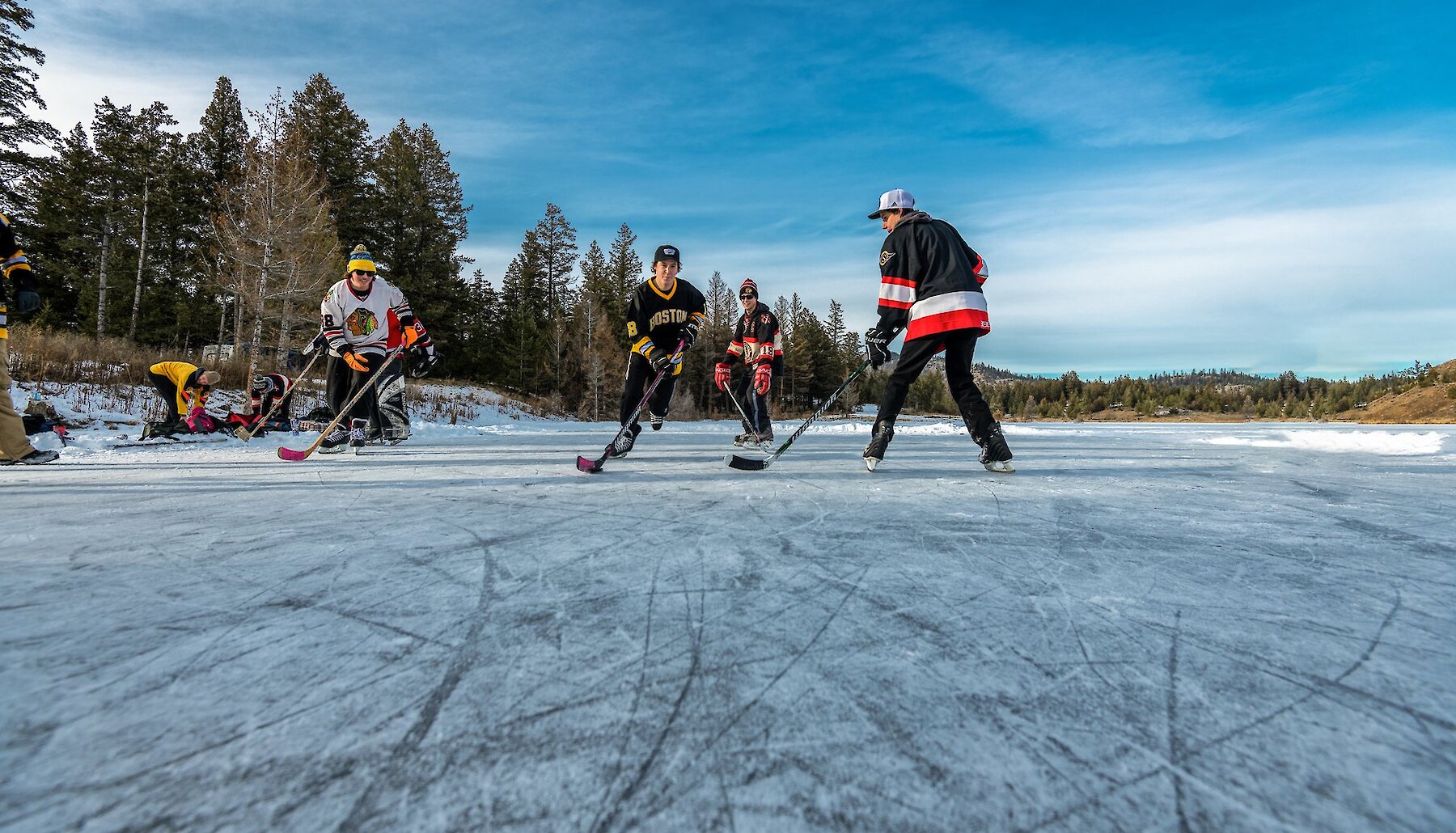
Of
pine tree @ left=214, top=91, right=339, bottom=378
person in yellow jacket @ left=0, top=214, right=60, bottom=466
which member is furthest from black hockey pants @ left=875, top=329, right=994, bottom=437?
pine tree @ left=214, top=91, right=339, bottom=378

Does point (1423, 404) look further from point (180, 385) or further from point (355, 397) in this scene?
point (180, 385)

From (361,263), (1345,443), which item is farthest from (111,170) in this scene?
(1345,443)

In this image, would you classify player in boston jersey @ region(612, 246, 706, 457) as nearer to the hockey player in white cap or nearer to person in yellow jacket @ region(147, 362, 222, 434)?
the hockey player in white cap

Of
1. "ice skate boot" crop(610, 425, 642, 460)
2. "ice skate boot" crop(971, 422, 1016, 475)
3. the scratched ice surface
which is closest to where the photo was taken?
the scratched ice surface

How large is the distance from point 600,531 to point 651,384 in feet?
13.0

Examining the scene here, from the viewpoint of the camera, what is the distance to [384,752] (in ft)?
3.13

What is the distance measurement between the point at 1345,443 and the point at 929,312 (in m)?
8.26

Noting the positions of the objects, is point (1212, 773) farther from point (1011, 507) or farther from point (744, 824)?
point (1011, 507)

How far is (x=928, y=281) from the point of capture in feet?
15.7

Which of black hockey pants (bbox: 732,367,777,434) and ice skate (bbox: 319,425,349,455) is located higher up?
black hockey pants (bbox: 732,367,777,434)

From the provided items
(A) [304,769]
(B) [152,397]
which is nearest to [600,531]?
(A) [304,769]

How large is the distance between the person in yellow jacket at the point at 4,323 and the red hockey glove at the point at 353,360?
233 cm

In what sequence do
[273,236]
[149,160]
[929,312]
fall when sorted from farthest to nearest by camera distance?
[149,160]
[273,236]
[929,312]

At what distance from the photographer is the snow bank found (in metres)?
7.30
